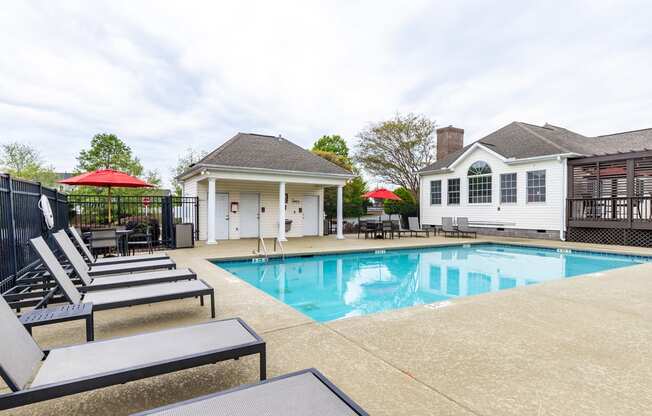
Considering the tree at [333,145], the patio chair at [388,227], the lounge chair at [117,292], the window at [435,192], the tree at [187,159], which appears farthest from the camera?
the tree at [333,145]

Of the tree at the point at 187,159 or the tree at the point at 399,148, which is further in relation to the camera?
the tree at the point at 187,159

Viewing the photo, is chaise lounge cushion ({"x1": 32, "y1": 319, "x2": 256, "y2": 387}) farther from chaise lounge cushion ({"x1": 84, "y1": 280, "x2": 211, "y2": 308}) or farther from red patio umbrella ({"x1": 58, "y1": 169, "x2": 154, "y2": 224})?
red patio umbrella ({"x1": 58, "y1": 169, "x2": 154, "y2": 224})

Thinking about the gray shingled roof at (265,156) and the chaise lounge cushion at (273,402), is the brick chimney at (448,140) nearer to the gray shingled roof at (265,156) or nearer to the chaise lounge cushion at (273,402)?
the gray shingled roof at (265,156)

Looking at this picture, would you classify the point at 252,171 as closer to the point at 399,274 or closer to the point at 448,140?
the point at 399,274

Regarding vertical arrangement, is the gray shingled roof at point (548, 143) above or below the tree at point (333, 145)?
below

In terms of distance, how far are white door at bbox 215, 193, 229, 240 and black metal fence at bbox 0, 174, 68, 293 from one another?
846 cm

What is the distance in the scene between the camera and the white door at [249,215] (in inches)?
621

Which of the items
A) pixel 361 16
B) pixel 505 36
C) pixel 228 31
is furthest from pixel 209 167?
pixel 505 36

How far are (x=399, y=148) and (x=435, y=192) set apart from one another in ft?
25.4

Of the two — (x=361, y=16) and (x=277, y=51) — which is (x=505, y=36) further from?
(x=277, y=51)

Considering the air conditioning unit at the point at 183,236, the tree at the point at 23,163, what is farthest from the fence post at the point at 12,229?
the tree at the point at 23,163

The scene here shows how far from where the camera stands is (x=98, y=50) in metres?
12.1

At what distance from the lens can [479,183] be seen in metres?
17.9

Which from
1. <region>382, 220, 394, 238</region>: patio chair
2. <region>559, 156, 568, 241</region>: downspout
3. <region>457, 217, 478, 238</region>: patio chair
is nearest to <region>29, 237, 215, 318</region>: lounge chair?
<region>382, 220, 394, 238</region>: patio chair
